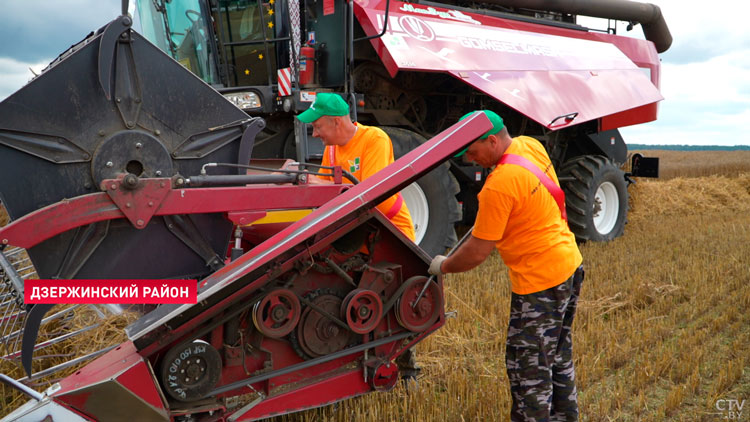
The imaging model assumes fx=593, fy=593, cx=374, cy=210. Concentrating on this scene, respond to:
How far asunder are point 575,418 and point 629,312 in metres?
1.94

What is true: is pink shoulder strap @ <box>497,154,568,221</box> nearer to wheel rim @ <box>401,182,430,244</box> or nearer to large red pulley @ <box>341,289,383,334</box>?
large red pulley @ <box>341,289,383,334</box>

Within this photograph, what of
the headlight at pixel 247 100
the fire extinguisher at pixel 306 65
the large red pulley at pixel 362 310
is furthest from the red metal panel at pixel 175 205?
the fire extinguisher at pixel 306 65

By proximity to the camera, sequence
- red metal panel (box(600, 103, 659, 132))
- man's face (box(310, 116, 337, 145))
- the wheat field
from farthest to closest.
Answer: red metal panel (box(600, 103, 659, 132))
man's face (box(310, 116, 337, 145))
the wheat field

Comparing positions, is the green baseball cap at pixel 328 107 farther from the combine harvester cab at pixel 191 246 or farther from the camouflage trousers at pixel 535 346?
the camouflage trousers at pixel 535 346

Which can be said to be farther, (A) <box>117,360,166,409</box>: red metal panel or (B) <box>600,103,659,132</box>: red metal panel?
(B) <box>600,103,659,132</box>: red metal panel

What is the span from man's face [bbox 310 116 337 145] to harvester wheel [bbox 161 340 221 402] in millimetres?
1194

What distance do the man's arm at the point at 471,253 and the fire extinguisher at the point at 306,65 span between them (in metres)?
3.13

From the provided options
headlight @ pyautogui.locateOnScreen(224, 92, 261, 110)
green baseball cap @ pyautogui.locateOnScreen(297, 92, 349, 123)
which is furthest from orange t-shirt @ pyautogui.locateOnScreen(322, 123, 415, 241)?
headlight @ pyautogui.locateOnScreen(224, 92, 261, 110)

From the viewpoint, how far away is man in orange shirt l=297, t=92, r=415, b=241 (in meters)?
2.83

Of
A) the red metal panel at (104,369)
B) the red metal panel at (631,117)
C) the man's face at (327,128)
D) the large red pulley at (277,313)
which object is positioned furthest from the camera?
the red metal panel at (631,117)

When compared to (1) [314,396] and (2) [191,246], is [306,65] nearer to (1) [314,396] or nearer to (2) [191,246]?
(2) [191,246]

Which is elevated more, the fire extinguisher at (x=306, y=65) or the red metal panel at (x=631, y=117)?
the fire extinguisher at (x=306, y=65)

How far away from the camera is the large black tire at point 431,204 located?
5.34 metres

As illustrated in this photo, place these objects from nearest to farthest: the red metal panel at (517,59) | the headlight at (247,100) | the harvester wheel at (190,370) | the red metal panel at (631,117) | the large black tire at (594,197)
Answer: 1. the harvester wheel at (190,370)
2. the headlight at (247,100)
3. the red metal panel at (517,59)
4. the large black tire at (594,197)
5. the red metal panel at (631,117)
